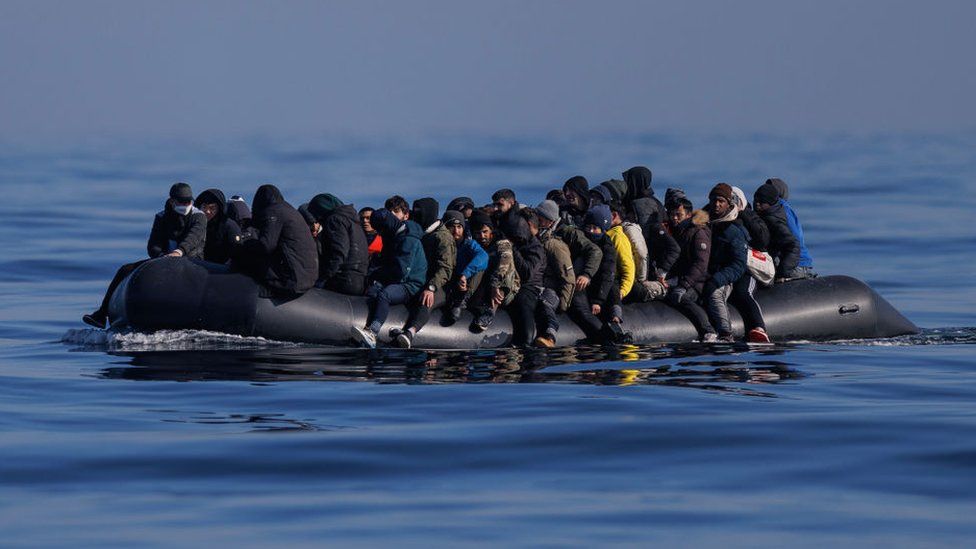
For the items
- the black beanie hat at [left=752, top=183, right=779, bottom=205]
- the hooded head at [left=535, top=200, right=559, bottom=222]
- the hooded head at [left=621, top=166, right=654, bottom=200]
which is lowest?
the hooded head at [left=535, top=200, right=559, bottom=222]

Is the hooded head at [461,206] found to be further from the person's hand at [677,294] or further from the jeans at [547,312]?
the person's hand at [677,294]

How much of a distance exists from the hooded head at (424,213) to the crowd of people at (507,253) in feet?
0.07

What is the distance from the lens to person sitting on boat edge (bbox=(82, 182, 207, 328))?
75.3ft

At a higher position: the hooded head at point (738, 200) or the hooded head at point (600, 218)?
the hooded head at point (738, 200)

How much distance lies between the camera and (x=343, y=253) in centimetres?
2202

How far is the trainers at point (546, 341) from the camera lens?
22.5 m

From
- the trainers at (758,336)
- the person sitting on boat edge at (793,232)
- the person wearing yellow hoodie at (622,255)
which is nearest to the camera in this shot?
the person wearing yellow hoodie at (622,255)

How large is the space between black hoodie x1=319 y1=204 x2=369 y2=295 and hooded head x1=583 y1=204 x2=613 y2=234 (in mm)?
2960

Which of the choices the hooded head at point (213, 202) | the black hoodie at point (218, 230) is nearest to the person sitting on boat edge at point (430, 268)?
the black hoodie at point (218, 230)

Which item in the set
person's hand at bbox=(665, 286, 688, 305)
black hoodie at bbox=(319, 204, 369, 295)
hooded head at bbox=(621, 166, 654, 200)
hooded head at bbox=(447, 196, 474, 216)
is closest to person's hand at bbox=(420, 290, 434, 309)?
black hoodie at bbox=(319, 204, 369, 295)

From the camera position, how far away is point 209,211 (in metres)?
23.5

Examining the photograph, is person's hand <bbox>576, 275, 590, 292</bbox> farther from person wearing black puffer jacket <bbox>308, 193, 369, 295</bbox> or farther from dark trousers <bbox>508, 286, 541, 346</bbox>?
person wearing black puffer jacket <bbox>308, 193, 369, 295</bbox>

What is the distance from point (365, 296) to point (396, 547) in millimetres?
9855

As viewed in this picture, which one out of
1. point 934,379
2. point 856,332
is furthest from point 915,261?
point 934,379
